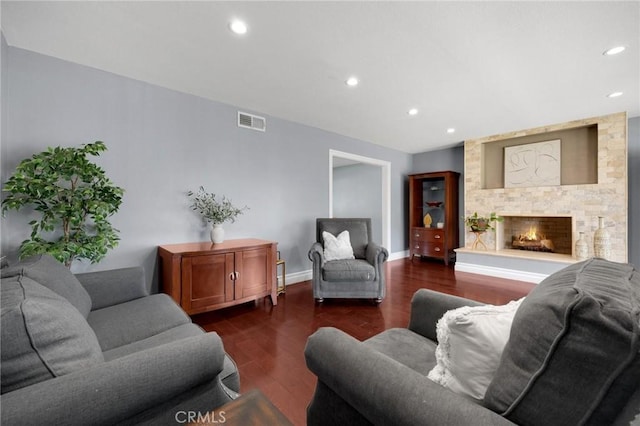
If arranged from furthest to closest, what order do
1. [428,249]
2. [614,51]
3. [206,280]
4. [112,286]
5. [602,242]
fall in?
[428,249] → [602,242] → [206,280] → [614,51] → [112,286]

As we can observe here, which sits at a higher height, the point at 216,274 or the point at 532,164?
Answer: the point at 532,164

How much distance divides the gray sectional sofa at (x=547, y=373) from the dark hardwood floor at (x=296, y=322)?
846mm

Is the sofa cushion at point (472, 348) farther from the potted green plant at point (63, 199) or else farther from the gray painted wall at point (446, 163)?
the gray painted wall at point (446, 163)

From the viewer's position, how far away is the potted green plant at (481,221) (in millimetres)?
4545

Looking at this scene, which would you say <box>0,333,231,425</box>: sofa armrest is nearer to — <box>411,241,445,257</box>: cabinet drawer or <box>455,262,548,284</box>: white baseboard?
<box>455,262,548,284</box>: white baseboard

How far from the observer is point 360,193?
6.89 m

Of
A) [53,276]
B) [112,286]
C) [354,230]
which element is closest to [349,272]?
[354,230]

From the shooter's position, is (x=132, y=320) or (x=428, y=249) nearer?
(x=132, y=320)

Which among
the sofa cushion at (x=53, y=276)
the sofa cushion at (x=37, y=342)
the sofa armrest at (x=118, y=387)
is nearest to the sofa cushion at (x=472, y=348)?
the sofa armrest at (x=118, y=387)

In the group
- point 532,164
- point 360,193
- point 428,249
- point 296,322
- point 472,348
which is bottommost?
point 296,322

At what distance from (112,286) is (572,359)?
2.42 metres

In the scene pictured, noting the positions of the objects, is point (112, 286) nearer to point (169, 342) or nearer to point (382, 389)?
point (169, 342)

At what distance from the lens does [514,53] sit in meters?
2.23

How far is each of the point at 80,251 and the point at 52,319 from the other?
1.55 meters
